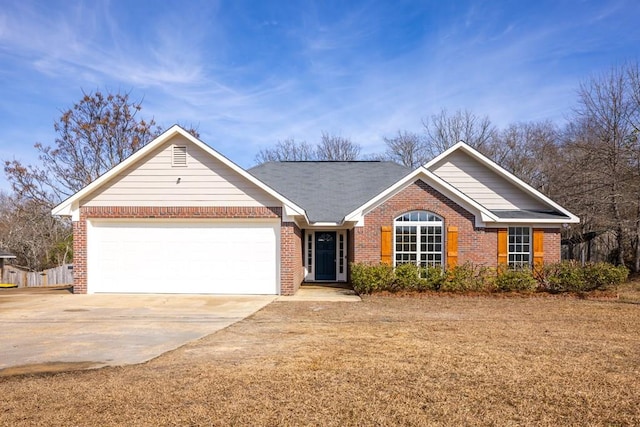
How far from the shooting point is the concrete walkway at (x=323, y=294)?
14.0 metres

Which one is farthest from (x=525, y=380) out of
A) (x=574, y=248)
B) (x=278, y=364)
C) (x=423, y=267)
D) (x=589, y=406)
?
(x=574, y=248)

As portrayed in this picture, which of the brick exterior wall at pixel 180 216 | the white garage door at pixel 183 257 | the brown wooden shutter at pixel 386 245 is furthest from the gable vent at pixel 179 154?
the brown wooden shutter at pixel 386 245

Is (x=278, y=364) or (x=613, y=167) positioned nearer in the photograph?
(x=278, y=364)

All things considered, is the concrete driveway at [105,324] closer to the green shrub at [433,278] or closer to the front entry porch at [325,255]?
the green shrub at [433,278]

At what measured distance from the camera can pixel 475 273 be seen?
15594 mm

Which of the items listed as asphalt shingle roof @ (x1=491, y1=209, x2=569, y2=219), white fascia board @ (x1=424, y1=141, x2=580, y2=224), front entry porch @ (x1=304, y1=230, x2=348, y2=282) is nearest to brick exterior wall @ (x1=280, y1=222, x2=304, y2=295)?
front entry porch @ (x1=304, y1=230, x2=348, y2=282)

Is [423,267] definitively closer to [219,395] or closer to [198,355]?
[198,355]

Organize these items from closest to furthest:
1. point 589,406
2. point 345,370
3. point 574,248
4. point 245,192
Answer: point 589,406
point 345,370
point 245,192
point 574,248

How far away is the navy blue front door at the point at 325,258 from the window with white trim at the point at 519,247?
6.53m

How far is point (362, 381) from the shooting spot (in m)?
5.79

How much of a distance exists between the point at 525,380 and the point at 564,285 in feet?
34.3

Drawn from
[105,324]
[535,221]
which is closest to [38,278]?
[105,324]

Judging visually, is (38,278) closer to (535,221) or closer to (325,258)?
(325,258)

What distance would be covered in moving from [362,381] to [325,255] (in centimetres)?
1353
